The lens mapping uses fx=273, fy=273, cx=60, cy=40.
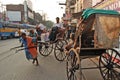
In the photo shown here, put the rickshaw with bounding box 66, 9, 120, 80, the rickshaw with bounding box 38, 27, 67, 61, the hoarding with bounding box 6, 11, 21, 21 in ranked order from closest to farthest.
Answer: the rickshaw with bounding box 66, 9, 120, 80 → the rickshaw with bounding box 38, 27, 67, 61 → the hoarding with bounding box 6, 11, 21, 21

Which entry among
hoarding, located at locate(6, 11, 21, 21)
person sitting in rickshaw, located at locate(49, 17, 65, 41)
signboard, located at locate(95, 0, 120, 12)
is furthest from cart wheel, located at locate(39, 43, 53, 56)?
hoarding, located at locate(6, 11, 21, 21)

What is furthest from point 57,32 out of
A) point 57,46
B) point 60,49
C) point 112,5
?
point 112,5

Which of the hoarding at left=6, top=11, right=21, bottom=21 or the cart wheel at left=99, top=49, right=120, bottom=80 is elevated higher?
the hoarding at left=6, top=11, right=21, bottom=21

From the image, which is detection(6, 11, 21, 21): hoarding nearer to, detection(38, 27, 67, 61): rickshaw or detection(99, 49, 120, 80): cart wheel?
detection(38, 27, 67, 61): rickshaw

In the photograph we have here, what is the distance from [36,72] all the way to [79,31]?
360cm

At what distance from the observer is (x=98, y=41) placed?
7277 mm

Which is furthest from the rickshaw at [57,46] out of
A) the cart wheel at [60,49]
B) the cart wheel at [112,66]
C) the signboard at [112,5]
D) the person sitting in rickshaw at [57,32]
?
the cart wheel at [112,66]

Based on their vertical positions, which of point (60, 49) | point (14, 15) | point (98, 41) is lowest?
point (60, 49)

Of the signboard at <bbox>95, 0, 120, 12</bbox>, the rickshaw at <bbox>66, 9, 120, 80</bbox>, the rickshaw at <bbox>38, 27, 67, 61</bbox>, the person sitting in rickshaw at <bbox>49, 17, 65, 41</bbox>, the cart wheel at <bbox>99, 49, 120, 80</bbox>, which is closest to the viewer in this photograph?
the rickshaw at <bbox>66, 9, 120, 80</bbox>

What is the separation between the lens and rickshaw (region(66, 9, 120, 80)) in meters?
7.32

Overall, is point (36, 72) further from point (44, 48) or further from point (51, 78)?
point (44, 48)

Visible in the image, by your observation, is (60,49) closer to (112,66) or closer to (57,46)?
(57,46)

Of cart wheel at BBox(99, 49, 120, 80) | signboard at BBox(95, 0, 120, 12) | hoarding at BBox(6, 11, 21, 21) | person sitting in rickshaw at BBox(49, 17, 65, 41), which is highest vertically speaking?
hoarding at BBox(6, 11, 21, 21)

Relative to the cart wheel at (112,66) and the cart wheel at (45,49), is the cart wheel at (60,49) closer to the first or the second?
the cart wheel at (45,49)
